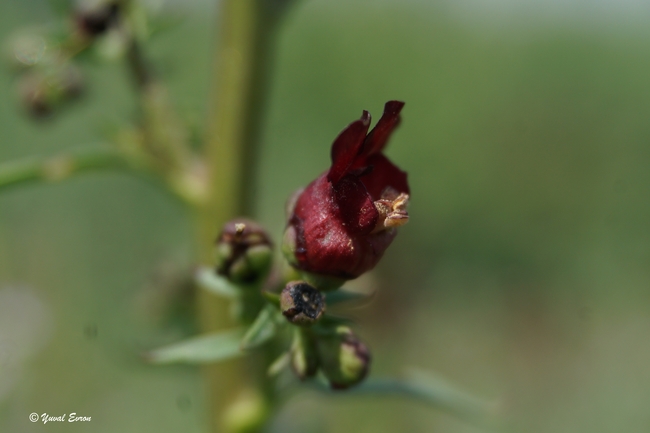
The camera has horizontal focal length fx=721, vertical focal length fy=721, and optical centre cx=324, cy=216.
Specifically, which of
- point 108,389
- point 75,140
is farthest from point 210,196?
point 75,140

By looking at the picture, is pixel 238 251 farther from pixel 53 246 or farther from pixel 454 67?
pixel 454 67

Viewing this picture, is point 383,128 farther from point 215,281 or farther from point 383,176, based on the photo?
point 215,281

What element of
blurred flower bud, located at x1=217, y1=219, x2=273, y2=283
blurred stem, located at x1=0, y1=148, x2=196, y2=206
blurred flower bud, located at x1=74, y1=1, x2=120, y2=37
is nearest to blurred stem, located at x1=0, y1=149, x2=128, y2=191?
blurred stem, located at x1=0, y1=148, x2=196, y2=206

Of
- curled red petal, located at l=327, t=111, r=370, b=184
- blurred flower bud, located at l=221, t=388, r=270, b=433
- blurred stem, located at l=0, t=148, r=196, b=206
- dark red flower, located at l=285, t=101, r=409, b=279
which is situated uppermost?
curled red petal, located at l=327, t=111, r=370, b=184

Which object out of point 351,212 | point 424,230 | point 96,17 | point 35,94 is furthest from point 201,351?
point 424,230

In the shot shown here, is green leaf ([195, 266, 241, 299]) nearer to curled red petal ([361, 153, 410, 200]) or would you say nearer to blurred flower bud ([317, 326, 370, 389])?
blurred flower bud ([317, 326, 370, 389])

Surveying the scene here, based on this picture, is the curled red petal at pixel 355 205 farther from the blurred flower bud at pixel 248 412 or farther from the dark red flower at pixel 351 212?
the blurred flower bud at pixel 248 412
